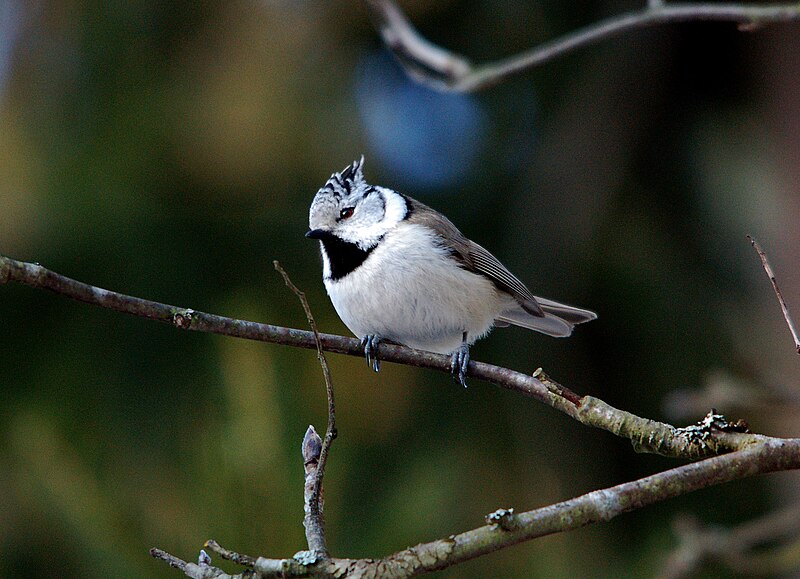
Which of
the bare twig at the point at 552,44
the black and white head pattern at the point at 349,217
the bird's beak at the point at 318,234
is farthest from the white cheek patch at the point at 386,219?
the bare twig at the point at 552,44

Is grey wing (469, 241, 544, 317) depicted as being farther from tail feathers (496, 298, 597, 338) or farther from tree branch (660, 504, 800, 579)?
tree branch (660, 504, 800, 579)

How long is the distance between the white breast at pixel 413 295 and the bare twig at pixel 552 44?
2.22ft

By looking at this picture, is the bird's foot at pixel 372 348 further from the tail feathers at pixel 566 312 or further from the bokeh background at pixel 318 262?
the tail feathers at pixel 566 312

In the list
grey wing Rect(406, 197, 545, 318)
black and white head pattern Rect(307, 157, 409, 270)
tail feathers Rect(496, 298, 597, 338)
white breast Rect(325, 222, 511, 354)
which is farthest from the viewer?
tail feathers Rect(496, 298, 597, 338)

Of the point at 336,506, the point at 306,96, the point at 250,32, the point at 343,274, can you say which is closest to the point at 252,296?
the point at 343,274

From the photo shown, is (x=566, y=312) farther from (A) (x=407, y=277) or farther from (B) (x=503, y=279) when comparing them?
(A) (x=407, y=277)

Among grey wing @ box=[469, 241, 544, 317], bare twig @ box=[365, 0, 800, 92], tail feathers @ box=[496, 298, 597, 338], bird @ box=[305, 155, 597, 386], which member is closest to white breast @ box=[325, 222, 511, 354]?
bird @ box=[305, 155, 597, 386]

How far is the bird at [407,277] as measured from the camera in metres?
3.38

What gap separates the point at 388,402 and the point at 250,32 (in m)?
2.46

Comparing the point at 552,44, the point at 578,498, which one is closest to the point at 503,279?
the point at 552,44

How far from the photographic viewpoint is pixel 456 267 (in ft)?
11.9

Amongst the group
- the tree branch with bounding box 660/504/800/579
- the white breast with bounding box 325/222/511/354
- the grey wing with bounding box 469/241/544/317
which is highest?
the grey wing with bounding box 469/241/544/317

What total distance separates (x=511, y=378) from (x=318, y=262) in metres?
1.97

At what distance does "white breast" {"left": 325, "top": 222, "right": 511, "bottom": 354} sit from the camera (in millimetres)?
3359
